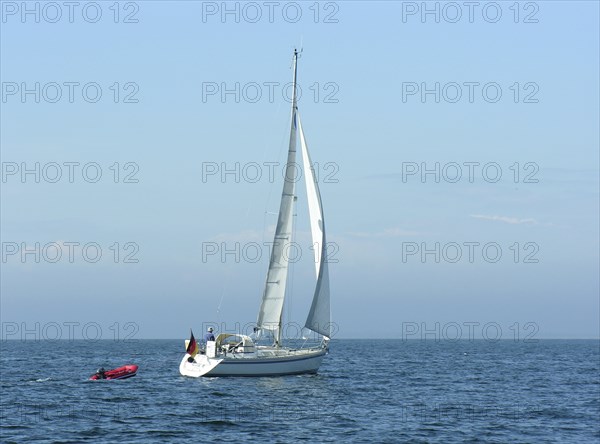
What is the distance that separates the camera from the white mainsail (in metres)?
61.8

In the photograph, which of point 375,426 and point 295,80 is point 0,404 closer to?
point 375,426

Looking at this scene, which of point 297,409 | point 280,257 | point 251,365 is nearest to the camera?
point 297,409

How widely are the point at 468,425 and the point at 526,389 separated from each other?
21.6 meters

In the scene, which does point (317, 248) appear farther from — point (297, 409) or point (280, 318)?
point (297, 409)

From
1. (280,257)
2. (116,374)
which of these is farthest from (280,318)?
(116,374)

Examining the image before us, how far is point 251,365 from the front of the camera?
6144 centimetres

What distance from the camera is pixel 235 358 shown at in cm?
6134

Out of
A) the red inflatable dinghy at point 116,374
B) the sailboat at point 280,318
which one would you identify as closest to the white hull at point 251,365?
the sailboat at point 280,318

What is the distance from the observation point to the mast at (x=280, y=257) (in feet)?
208

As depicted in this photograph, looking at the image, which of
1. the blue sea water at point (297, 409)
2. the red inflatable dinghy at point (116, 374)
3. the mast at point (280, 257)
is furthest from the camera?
the red inflatable dinghy at point (116, 374)

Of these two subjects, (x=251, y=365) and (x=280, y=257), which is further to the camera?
(x=280, y=257)

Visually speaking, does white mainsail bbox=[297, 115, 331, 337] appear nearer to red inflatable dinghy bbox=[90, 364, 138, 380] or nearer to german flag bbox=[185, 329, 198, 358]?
german flag bbox=[185, 329, 198, 358]

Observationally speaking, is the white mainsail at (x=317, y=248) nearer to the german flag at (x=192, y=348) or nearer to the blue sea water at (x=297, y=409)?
the blue sea water at (x=297, y=409)

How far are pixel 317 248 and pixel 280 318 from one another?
17.7 feet
